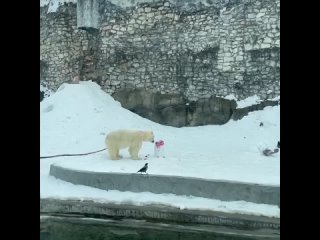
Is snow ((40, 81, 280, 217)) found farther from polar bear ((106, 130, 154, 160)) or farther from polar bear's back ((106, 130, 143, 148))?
polar bear's back ((106, 130, 143, 148))

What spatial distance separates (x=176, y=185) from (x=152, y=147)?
11.0 feet

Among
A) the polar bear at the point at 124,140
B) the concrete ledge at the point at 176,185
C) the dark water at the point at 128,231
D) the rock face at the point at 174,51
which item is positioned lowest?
the dark water at the point at 128,231

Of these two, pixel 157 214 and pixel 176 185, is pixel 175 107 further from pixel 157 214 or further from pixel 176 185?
pixel 157 214

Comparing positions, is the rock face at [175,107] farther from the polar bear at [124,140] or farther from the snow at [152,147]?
the polar bear at [124,140]

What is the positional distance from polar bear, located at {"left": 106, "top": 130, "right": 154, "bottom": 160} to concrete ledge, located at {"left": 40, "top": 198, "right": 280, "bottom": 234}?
187 cm

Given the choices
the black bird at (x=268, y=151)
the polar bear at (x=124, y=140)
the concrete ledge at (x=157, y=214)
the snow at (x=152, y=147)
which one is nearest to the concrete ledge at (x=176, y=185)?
the snow at (x=152, y=147)

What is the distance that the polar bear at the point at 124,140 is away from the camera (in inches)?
287

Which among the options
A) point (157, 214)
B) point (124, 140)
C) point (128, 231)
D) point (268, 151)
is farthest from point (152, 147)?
point (128, 231)

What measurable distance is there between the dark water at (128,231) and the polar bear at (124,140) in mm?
2285

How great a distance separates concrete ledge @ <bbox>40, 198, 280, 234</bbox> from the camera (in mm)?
4812

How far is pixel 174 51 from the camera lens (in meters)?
11.2

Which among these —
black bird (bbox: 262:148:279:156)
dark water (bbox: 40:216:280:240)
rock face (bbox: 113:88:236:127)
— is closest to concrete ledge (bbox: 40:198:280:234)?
dark water (bbox: 40:216:280:240)
